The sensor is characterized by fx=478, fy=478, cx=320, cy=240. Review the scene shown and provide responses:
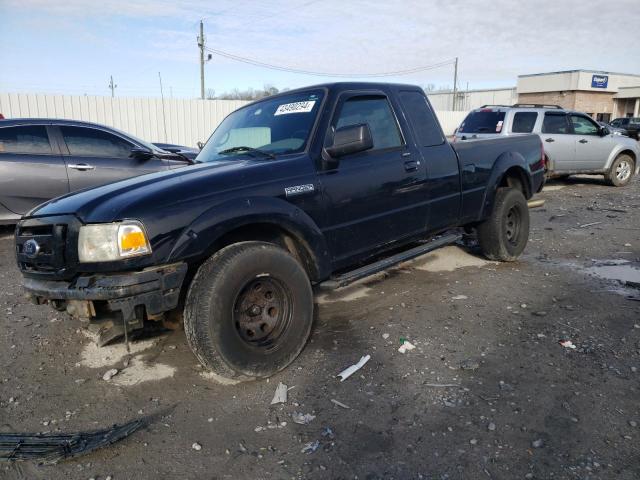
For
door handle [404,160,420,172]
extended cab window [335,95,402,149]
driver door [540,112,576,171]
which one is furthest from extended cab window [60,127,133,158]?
driver door [540,112,576,171]

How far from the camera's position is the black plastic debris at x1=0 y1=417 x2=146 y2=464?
244 cm

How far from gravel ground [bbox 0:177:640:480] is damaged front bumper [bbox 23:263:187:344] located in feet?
2.00

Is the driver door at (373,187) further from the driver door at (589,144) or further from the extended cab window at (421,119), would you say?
the driver door at (589,144)

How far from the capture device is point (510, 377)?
313cm

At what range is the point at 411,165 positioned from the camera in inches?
165

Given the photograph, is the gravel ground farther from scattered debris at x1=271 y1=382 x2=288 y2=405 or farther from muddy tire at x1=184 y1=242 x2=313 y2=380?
muddy tire at x1=184 y1=242 x2=313 y2=380

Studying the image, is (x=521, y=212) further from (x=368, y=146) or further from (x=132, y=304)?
(x=132, y=304)

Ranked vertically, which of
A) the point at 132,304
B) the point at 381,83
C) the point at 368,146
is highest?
the point at 381,83

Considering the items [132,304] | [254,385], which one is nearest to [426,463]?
[254,385]

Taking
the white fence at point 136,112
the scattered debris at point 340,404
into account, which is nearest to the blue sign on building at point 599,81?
the white fence at point 136,112

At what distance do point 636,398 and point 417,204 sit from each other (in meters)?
2.14

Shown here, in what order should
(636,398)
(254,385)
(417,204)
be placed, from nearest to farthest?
(636,398) → (254,385) → (417,204)

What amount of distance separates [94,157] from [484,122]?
8.52m

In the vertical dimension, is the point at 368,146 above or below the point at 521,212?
above
